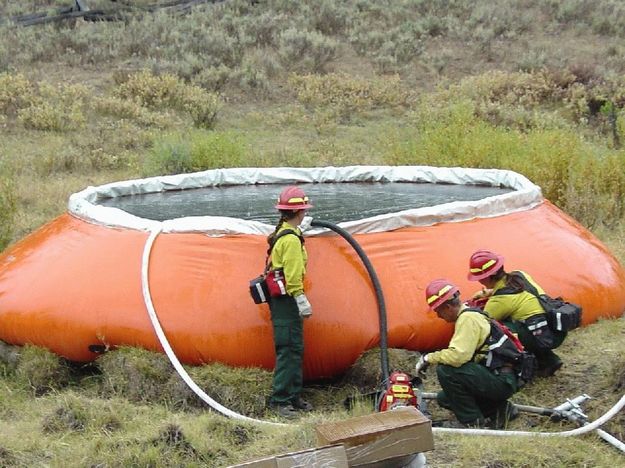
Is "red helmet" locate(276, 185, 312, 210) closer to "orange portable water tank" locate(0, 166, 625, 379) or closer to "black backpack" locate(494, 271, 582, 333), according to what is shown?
"orange portable water tank" locate(0, 166, 625, 379)

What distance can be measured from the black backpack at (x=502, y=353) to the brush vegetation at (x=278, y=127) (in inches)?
16.6

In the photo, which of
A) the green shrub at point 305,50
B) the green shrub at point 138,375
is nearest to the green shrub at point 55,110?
the green shrub at point 305,50

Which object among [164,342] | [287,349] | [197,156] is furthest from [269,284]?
[197,156]

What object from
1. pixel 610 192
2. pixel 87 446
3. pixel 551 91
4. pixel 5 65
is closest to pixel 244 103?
pixel 5 65

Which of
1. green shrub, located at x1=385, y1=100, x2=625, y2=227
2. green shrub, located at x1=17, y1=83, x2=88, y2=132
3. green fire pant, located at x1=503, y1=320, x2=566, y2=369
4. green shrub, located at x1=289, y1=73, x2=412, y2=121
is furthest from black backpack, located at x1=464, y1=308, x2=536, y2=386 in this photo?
green shrub, located at x1=289, y1=73, x2=412, y2=121

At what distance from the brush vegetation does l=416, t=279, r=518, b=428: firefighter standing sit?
0.37 m

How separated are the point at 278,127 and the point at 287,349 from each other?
11299 millimetres

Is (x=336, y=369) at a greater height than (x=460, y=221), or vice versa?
(x=460, y=221)

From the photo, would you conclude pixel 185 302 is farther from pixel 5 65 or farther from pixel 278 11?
pixel 278 11

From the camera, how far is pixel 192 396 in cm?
564

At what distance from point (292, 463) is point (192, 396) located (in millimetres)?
2571

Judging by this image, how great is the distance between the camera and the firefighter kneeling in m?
4.94

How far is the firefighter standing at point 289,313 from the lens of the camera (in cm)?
550

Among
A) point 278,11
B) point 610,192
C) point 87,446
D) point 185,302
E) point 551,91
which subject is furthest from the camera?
point 278,11
